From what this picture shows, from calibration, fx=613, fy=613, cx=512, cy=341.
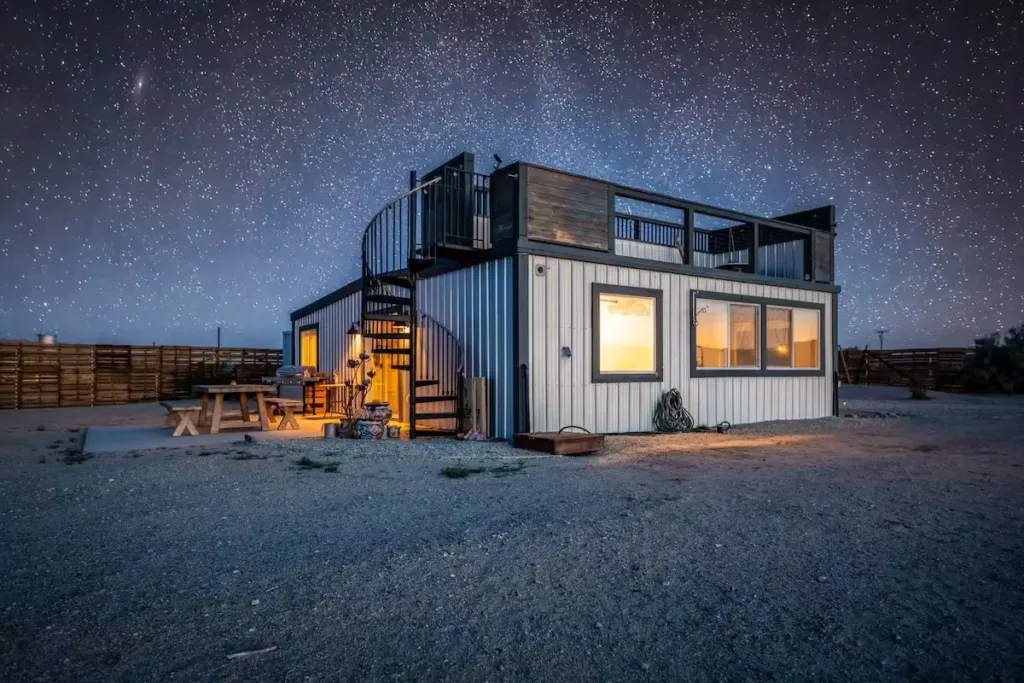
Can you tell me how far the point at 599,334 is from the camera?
28.6 feet

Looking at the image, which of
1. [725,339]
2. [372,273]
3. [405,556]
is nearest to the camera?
[405,556]

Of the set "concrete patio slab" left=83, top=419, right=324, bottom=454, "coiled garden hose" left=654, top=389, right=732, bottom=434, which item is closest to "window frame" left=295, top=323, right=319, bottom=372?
"concrete patio slab" left=83, top=419, right=324, bottom=454

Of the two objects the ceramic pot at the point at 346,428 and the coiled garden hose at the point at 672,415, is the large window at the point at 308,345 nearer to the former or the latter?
the ceramic pot at the point at 346,428

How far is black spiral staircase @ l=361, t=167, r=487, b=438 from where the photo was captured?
339 inches

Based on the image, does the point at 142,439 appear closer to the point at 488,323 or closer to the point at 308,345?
the point at 488,323

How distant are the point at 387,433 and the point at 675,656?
6.88 m

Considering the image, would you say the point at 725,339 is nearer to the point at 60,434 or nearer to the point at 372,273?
the point at 372,273

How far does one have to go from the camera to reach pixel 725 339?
1052 centimetres

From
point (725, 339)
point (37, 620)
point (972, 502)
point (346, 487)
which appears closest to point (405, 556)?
point (37, 620)

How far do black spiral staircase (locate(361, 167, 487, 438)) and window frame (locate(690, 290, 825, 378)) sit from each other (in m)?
3.76

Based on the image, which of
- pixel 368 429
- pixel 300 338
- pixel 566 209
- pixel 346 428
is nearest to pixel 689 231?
pixel 566 209

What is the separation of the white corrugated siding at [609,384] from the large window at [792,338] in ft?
1.23

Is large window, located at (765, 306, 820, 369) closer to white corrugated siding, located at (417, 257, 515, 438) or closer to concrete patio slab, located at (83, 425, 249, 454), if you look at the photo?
white corrugated siding, located at (417, 257, 515, 438)

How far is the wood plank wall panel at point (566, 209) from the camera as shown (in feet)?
27.0
